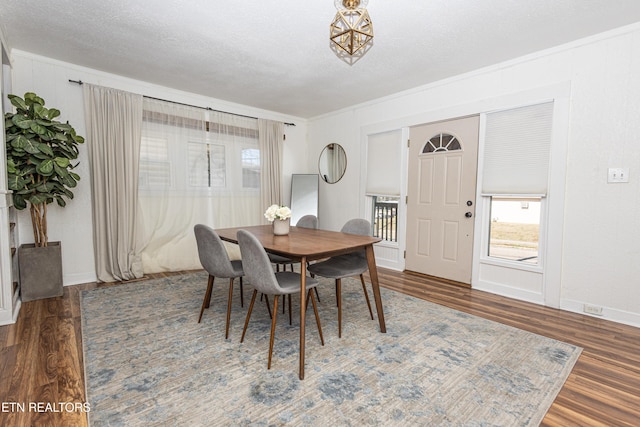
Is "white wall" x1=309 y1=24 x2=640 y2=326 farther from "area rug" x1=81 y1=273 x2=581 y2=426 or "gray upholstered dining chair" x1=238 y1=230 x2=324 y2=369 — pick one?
"gray upholstered dining chair" x1=238 y1=230 x2=324 y2=369

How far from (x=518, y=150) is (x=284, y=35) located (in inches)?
105

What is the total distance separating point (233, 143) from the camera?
15.7 feet

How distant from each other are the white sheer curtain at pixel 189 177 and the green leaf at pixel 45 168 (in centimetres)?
110

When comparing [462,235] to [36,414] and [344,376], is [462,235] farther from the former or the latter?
[36,414]

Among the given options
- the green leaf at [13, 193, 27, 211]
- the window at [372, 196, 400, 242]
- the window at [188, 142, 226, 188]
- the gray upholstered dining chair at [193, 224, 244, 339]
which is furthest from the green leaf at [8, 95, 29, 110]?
the window at [372, 196, 400, 242]

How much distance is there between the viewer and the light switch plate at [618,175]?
2.62 meters

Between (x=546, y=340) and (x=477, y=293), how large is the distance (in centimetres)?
111

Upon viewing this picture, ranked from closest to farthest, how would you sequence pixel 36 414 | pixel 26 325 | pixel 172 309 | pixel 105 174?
pixel 36 414
pixel 26 325
pixel 172 309
pixel 105 174

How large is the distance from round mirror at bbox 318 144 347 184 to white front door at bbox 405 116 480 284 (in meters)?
1.35

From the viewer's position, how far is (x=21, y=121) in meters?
2.81

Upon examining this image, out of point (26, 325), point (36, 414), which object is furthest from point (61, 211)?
point (36, 414)

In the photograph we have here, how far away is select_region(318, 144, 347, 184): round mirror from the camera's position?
5.25 metres

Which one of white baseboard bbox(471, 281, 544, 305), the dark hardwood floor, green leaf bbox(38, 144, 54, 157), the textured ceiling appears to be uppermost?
the textured ceiling

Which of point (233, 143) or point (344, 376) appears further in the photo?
point (233, 143)
